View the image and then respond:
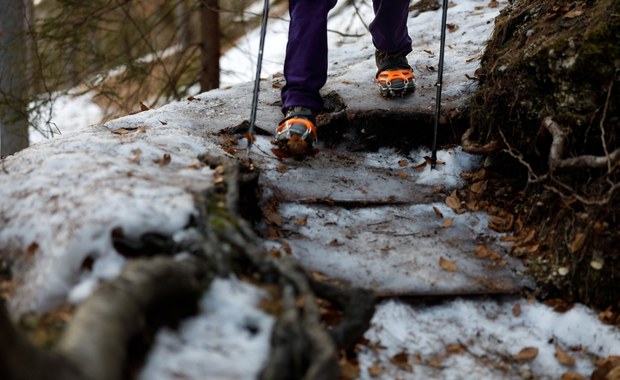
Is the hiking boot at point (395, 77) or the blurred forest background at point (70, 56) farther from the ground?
the blurred forest background at point (70, 56)

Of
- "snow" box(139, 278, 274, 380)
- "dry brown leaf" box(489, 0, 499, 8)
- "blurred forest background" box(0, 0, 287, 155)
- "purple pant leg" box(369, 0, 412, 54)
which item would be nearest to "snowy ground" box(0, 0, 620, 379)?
"snow" box(139, 278, 274, 380)

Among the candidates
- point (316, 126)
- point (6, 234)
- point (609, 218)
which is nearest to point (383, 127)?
point (316, 126)

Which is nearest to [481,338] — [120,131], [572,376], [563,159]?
[572,376]

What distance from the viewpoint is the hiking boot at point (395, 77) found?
485cm

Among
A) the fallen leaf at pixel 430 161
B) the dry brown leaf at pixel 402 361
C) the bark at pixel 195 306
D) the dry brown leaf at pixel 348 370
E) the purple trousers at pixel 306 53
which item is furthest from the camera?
the fallen leaf at pixel 430 161

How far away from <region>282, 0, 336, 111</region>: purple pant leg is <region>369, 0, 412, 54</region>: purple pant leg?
0.73 meters

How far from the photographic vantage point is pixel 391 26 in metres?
4.96

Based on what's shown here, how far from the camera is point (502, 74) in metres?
4.00

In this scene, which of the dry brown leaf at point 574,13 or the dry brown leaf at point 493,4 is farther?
the dry brown leaf at point 493,4

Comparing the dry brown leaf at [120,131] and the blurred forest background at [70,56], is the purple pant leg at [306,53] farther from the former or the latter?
the blurred forest background at [70,56]

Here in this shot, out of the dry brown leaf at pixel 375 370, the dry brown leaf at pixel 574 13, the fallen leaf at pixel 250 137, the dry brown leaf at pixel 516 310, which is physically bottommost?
the dry brown leaf at pixel 375 370

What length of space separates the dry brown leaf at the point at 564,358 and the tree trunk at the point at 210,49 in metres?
6.84

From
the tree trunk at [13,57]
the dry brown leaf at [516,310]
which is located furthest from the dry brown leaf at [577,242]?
the tree trunk at [13,57]

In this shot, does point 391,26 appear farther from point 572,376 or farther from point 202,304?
point 202,304
